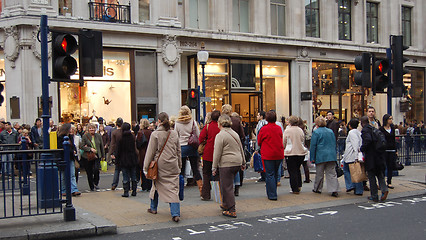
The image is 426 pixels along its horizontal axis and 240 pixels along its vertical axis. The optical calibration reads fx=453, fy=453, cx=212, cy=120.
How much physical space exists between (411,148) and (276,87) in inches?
482

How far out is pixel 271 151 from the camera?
10.2 metres

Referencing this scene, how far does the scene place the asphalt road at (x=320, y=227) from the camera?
290 inches

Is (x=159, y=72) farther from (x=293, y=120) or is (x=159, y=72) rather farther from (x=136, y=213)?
(x=136, y=213)

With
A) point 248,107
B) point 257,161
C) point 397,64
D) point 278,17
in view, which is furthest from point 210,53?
point 257,161

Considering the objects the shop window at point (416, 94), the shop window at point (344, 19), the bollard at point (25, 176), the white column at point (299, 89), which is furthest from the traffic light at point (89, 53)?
the shop window at point (416, 94)

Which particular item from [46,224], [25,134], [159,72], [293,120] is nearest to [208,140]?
[293,120]

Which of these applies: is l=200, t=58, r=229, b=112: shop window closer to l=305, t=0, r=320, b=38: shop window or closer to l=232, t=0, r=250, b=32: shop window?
l=232, t=0, r=250, b=32: shop window

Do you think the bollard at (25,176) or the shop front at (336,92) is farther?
the shop front at (336,92)

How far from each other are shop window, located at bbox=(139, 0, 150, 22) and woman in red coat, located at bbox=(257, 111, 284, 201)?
14619 millimetres

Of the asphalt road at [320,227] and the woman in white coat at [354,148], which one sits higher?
the woman in white coat at [354,148]

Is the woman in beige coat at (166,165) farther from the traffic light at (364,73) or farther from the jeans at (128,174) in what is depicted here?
the traffic light at (364,73)

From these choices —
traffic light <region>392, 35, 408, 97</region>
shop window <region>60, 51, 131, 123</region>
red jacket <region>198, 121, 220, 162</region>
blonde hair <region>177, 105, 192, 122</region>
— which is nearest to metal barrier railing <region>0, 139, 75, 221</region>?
red jacket <region>198, 121, 220, 162</region>

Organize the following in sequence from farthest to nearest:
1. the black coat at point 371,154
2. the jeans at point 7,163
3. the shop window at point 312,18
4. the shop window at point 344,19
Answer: the shop window at point 344,19 < the shop window at point 312,18 < the black coat at point 371,154 < the jeans at point 7,163

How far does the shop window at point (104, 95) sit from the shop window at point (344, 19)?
15.3 m
